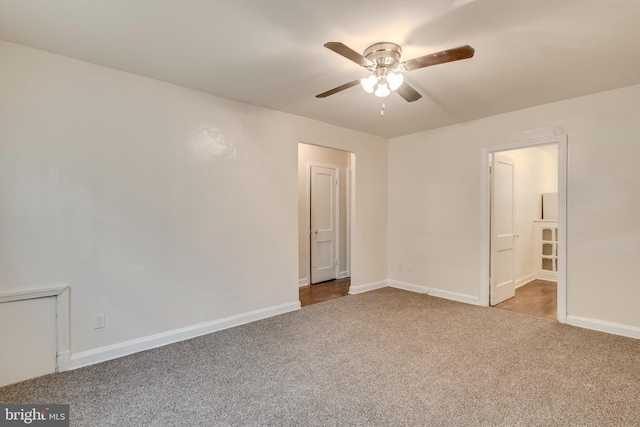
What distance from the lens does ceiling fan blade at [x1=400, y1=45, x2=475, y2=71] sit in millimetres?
1797

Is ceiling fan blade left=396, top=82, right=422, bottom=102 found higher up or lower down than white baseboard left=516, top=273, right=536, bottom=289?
higher up

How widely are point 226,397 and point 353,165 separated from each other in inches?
140

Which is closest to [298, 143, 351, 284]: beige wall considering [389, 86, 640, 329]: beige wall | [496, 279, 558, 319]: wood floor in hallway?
[389, 86, 640, 329]: beige wall

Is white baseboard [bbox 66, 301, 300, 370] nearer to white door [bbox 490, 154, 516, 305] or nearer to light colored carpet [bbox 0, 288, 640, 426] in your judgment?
light colored carpet [bbox 0, 288, 640, 426]

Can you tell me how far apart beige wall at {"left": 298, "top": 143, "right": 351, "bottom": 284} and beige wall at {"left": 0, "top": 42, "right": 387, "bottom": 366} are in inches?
47.1

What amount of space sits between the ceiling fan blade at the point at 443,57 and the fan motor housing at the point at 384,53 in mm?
193

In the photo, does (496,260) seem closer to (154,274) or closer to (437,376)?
(437,376)

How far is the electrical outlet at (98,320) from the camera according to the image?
103 inches

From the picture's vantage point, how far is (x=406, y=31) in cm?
211

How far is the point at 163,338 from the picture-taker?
9.65 ft

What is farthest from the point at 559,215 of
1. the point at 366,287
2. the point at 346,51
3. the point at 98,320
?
the point at 98,320

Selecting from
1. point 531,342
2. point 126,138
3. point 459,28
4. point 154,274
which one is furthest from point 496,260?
point 126,138

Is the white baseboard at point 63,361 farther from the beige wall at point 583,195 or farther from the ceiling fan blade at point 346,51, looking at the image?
the beige wall at point 583,195

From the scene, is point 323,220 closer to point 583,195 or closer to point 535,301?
point 535,301
